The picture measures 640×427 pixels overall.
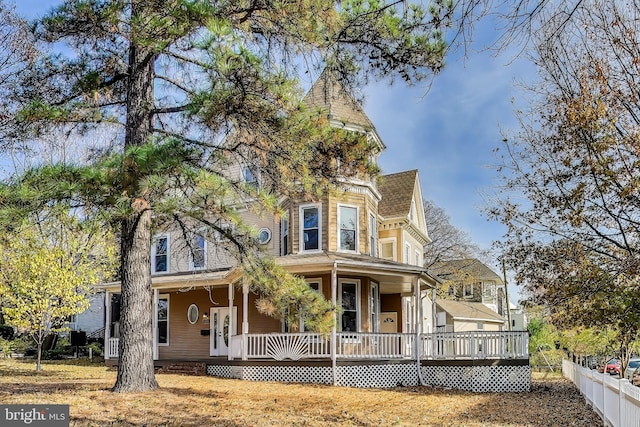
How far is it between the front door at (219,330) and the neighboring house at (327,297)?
0.12 ft

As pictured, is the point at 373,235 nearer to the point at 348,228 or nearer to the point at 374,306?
the point at 348,228

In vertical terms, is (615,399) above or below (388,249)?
below

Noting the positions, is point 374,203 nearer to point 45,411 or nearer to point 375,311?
point 375,311

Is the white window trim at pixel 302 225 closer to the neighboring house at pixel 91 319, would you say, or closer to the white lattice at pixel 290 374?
the white lattice at pixel 290 374

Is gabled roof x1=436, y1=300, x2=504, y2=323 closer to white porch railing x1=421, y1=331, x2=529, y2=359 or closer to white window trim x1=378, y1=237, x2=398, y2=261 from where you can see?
white window trim x1=378, y1=237, x2=398, y2=261

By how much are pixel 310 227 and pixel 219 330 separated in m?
5.08

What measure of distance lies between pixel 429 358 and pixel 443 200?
23307 mm

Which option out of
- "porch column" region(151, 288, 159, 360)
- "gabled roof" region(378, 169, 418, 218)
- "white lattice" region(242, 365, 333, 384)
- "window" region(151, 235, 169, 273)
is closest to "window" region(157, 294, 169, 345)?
"porch column" region(151, 288, 159, 360)

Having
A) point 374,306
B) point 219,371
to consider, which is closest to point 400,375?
point 374,306

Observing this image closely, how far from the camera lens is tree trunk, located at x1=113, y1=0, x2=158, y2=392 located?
10875 mm

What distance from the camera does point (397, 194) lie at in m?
23.7

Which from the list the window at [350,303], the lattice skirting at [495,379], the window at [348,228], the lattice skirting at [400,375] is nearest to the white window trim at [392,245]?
the window at [348,228]

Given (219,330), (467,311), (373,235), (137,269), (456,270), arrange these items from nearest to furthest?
(137,269), (373,235), (219,330), (456,270), (467,311)

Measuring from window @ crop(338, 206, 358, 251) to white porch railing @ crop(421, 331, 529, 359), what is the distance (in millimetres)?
3979
